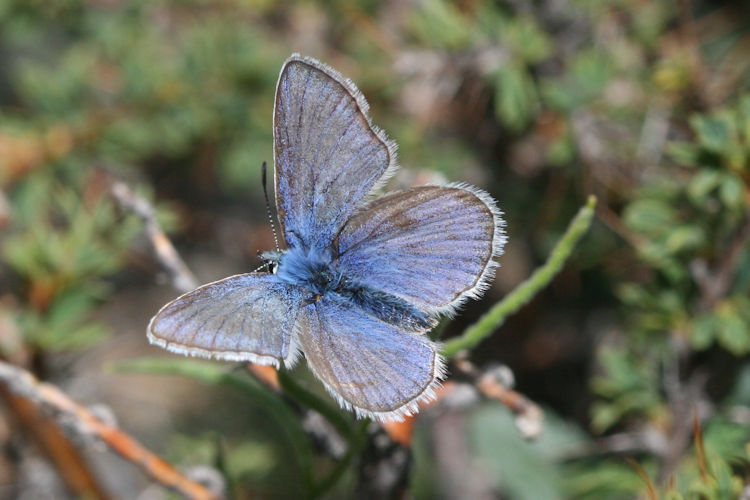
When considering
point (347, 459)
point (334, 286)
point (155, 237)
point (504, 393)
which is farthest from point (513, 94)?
point (347, 459)

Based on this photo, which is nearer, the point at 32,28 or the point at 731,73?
the point at 731,73

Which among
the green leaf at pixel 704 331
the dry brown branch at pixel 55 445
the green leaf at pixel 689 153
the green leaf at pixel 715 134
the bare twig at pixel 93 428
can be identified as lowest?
the dry brown branch at pixel 55 445

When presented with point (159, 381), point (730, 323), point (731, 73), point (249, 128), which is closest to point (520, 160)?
point (731, 73)

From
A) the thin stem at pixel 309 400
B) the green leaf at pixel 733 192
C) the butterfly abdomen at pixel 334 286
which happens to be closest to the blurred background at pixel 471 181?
the green leaf at pixel 733 192

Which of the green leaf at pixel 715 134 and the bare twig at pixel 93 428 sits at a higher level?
the green leaf at pixel 715 134

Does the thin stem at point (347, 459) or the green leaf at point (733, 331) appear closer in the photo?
the thin stem at point (347, 459)

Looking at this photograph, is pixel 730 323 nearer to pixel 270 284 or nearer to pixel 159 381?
pixel 270 284

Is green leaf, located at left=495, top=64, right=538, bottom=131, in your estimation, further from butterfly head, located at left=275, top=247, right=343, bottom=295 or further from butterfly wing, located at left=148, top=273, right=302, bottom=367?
butterfly wing, located at left=148, top=273, right=302, bottom=367

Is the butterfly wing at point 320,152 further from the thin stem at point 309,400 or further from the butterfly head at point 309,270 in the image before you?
the thin stem at point 309,400
